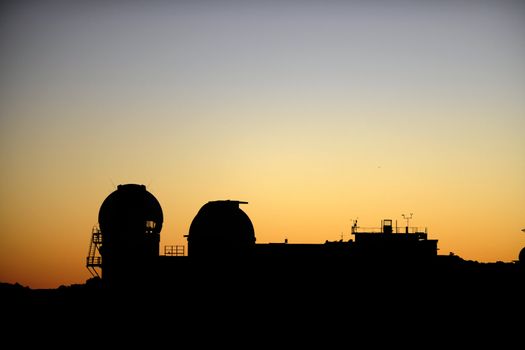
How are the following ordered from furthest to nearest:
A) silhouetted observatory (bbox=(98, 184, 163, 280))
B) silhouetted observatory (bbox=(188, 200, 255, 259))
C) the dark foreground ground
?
silhouetted observatory (bbox=(98, 184, 163, 280)) → silhouetted observatory (bbox=(188, 200, 255, 259)) → the dark foreground ground

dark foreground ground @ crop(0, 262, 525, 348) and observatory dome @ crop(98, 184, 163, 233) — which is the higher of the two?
observatory dome @ crop(98, 184, 163, 233)

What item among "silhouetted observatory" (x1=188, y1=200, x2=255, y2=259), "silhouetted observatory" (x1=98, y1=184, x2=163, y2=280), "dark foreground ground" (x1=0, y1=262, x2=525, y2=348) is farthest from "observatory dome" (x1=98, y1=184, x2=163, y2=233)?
"dark foreground ground" (x1=0, y1=262, x2=525, y2=348)

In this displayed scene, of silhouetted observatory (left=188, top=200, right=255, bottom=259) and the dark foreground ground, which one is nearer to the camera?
the dark foreground ground

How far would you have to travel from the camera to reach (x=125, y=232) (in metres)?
56.2

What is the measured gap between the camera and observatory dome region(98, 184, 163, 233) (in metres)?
56.1

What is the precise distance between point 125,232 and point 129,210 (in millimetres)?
1535

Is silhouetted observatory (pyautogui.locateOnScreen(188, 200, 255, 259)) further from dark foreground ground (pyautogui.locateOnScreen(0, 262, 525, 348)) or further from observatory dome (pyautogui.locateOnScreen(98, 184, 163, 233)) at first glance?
observatory dome (pyautogui.locateOnScreen(98, 184, 163, 233))

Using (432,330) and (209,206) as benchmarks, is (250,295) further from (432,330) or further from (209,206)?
(432,330)

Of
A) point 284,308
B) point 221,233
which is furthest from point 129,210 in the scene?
point 284,308

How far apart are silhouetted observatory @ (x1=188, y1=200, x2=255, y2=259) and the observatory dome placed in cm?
311

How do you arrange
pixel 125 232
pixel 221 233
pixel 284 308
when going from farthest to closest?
1. pixel 125 232
2. pixel 221 233
3. pixel 284 308

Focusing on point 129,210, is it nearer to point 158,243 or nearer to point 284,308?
point 158,243

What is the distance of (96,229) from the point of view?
56.9 metres

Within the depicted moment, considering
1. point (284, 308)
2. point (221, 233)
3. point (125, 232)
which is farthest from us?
point (125, 232)
